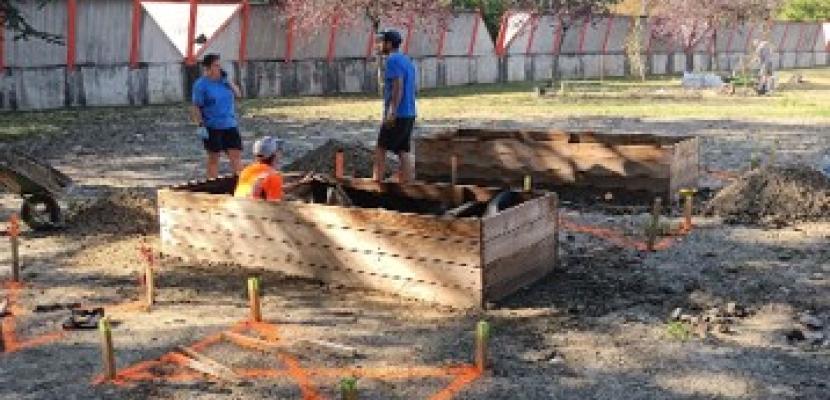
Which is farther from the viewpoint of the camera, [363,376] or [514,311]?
[514,311]

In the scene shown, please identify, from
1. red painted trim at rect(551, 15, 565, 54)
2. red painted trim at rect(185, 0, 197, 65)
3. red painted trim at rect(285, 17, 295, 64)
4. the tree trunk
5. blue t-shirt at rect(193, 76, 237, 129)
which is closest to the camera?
blue t-shirt at rect(193, 76, 237, 129)

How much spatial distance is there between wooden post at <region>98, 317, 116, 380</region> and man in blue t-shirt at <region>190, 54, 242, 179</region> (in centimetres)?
582

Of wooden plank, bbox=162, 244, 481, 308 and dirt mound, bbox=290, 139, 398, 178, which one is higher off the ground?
dirt mound, bbox=290, 139, 398, 178

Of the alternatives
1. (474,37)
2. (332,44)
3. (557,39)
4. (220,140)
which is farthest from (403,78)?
(557,39)

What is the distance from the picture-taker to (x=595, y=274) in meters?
8.67

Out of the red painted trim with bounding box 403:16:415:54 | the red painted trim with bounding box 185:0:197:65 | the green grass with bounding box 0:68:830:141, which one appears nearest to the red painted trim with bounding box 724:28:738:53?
the green grass with bounding box 0:68:830:141

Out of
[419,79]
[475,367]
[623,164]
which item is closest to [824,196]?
[623,164]

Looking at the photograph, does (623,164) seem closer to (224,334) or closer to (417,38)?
(224,334)

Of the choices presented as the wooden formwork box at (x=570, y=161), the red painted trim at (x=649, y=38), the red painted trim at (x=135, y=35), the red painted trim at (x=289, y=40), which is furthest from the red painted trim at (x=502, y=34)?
the wooden formwork box at (x=570, y=161)

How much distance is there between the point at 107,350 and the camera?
5.94 m

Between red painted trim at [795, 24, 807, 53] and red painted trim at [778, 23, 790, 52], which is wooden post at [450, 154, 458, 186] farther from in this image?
red painted trim at [795, 24, 807, 53]

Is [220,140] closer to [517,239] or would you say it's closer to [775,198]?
[517,239]

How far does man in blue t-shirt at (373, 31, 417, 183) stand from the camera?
1073 cm

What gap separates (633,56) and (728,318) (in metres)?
44.1
